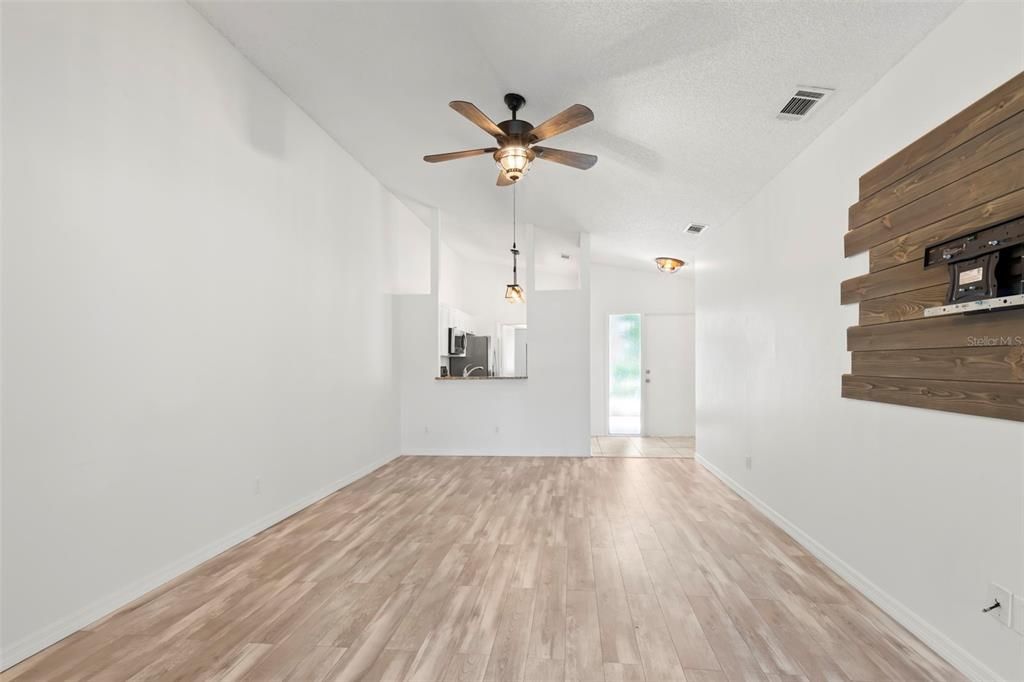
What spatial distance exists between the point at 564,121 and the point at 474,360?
510 cm

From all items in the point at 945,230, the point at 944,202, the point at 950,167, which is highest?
the point at 950,167

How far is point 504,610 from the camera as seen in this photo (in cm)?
246

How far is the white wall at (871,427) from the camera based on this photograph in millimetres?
1885

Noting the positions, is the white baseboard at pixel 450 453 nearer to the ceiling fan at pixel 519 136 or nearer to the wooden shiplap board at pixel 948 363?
the ceiling fan at pixel 519 136

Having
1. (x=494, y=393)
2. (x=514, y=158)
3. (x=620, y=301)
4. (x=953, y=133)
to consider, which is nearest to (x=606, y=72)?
(x=514, y=158)

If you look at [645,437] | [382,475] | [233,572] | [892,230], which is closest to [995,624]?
[892,230]

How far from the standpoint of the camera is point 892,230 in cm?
248

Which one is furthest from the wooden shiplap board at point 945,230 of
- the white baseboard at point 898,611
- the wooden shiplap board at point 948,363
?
the white baseboard at point 898,611

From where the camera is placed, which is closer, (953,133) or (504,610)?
(953,133)

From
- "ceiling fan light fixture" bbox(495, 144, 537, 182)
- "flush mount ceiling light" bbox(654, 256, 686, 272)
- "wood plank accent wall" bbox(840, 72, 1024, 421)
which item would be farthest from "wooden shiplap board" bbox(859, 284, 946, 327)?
"flush mount ceiling light" bbox(654, 256, 686, 272)

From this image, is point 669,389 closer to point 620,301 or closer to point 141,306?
point 620,301

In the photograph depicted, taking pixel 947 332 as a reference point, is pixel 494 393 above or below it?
below

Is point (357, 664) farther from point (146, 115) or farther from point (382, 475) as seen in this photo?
point (382, 475)

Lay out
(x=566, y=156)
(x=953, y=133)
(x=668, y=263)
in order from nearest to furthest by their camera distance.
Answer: (x=953, y=133) → (x=566, y=156) → (x=668, y=263)
